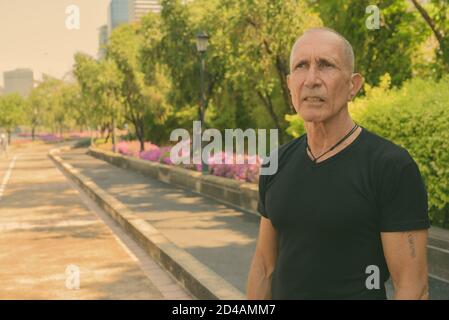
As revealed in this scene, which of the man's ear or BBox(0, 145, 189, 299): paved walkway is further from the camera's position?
BBox(0, 145, 189, 299): paved walkway

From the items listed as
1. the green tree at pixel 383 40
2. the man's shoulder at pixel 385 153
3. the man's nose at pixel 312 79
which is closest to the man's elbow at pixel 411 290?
the man's shoulder at pixel 385 153

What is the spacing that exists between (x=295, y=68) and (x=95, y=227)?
11026 mm

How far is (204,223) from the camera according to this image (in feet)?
40.1

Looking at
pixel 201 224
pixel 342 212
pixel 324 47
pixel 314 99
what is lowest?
pixel 201 224

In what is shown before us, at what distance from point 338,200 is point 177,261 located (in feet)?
20.6

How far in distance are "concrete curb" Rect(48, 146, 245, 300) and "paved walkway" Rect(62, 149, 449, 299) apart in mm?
230

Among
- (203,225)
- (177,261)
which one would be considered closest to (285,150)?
(177,261)

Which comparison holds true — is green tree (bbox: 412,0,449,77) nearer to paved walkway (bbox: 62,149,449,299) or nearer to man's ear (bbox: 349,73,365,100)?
paved walkway (bbox: 62,149,449,299)

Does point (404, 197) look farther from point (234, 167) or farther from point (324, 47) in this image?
point (234, 167)

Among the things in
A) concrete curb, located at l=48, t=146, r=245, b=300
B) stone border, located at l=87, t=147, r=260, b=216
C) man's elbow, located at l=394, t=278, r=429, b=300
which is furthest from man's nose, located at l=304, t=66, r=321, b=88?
stone border, located at l=87, t=147, r=260, b=216

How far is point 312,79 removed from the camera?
245 centimetres

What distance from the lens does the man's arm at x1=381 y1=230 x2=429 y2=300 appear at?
227 centimetres

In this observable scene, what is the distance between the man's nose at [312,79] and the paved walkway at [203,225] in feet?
15.8

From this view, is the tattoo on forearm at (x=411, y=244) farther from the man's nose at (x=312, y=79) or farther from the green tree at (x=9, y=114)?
the green tree at (x=9, y=114)
